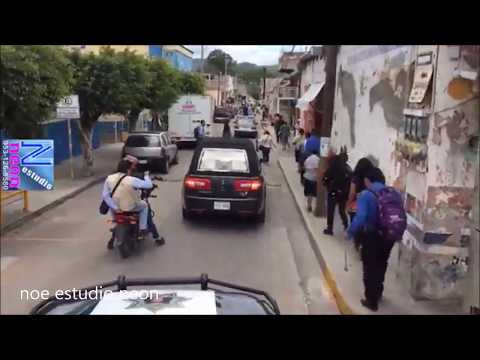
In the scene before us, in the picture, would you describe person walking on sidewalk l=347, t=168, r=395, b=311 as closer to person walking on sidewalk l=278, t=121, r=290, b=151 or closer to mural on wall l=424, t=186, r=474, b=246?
mural on wall l=424, t=186, r=474, b=246

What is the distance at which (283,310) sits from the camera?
5.83 meters

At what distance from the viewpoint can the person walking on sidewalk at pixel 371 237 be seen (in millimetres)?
5433

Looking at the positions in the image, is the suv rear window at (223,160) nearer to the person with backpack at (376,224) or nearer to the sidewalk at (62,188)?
the sidewalk at (62,188)

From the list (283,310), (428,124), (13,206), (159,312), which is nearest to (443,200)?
(428,124)

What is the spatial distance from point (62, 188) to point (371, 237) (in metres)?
8.08

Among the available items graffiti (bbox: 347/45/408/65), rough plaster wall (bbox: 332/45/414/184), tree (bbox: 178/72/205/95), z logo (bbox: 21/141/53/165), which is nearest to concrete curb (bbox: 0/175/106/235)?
z logo (bbox: 21/141/53/165)

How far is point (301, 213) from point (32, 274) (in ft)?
19.0

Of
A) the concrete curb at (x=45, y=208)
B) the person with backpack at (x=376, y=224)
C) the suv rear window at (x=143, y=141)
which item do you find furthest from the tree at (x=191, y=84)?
the person with backpack at (x=376, y=224)

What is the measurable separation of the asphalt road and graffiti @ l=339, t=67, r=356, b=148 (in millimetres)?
2083

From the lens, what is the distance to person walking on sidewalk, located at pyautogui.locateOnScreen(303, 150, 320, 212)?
34.1 ft

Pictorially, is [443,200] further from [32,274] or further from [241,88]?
[241,88]

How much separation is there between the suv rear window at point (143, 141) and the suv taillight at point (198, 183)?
12.0 ft

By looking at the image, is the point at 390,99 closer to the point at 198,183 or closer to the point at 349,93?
the point at 349,93

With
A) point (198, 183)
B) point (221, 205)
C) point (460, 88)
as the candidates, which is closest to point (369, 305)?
point (460, 88)
